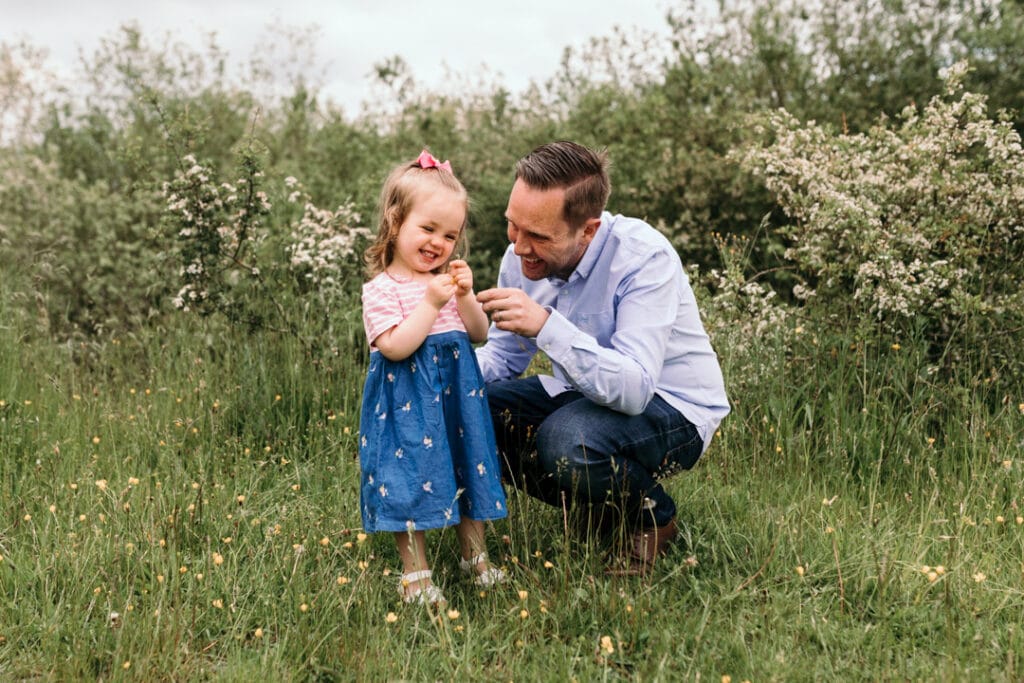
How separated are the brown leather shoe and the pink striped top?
34.5 inches

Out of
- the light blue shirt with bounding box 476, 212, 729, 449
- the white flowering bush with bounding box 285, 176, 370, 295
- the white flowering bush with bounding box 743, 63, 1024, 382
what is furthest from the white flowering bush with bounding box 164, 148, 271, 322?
the white flowering bush with bounding box 743, 63, 1024, 382

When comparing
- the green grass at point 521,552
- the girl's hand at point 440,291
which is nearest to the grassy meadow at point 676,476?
the green grass at point 521,552

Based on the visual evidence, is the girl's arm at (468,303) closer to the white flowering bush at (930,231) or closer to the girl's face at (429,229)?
the girl's face at (429,229)

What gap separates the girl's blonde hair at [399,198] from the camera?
3.14m

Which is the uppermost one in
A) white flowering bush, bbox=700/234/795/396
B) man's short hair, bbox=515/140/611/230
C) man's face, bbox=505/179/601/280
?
man's short hair, bbox=515/140/611/230

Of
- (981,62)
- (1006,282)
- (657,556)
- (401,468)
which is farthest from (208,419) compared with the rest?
(981,62)

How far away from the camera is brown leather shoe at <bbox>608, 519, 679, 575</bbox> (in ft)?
10.3

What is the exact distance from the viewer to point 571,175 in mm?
3311

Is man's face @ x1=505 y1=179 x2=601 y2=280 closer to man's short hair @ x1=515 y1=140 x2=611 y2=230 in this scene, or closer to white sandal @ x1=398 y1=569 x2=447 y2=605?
man's short hair @ x1=515 y1=140 x2=611 y2=230

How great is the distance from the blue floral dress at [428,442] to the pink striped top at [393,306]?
0.14 feet

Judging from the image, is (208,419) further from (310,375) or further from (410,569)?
(410,569)

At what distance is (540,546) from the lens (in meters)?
3.41

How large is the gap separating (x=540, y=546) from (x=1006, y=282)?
249cm

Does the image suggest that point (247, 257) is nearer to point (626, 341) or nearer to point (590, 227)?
point (590, 227)
